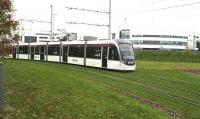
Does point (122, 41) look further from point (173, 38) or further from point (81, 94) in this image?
point (173, 38)

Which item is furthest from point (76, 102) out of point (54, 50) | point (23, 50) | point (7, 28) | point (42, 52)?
point (23, 50)

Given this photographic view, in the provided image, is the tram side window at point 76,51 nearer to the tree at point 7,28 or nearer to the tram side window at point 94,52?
→ the tram side window at point 94,52

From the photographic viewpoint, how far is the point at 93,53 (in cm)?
3722

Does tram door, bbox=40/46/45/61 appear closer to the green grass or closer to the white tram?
the white tram

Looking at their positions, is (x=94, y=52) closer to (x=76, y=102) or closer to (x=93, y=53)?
(x=93, y=53)


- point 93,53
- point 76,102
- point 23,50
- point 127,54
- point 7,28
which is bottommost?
point 76,102

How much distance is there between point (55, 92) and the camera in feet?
53.8

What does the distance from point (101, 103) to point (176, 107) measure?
4.52 metres

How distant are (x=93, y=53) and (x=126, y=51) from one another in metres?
4.80

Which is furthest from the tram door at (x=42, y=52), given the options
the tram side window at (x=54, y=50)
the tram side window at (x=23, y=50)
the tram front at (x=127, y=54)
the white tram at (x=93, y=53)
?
the tram front at (x=127, y=54)

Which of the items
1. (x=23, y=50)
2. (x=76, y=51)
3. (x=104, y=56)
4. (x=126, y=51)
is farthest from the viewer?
(x=23, y=50)

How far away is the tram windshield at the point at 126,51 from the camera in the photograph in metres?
33.0

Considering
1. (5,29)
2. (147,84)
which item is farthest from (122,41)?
(5,29)

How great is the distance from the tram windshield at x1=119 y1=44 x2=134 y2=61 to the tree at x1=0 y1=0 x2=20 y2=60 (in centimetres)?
1730
